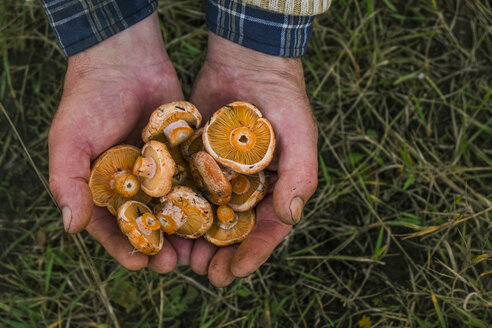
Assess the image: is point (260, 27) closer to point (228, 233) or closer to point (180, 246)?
point (228, 233)

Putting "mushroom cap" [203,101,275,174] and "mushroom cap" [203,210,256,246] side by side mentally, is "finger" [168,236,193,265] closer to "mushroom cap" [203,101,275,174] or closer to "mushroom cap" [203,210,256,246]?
"mushroom cap" [203,210,256,246]

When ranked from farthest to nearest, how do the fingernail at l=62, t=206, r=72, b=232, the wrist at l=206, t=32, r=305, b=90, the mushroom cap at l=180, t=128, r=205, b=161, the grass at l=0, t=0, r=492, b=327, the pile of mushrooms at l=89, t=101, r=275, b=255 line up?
the grass at l=0, t=0, r=492, b=327
the wrist at l=206, t=32, r=305, b=90
the mushroom cap at l=180, t=128, r=205, b=161
the pile of mushrooms at l=89, t=101, r=275, b=255
the fingernail at l=62, t=206, r=72, b=232

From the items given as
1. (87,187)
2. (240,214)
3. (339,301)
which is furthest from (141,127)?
(339,301)

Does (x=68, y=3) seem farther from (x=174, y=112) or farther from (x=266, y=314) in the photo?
(x=266, y=314)

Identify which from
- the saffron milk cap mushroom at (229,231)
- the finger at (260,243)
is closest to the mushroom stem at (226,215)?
the saffron milk cap mushroom at (229,231)

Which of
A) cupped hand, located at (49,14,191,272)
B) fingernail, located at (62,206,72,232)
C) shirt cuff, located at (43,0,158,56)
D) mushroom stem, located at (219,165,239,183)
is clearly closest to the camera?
fingernail, located at (62,206,72,232)

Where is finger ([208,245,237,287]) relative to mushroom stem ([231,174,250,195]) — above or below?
below

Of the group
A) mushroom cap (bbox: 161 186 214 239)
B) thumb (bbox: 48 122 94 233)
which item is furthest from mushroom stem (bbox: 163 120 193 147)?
thumb (bbox: 48 122 94 233)
